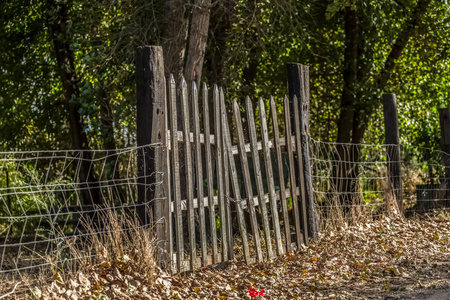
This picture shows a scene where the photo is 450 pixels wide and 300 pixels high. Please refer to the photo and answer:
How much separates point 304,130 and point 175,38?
8.75 ft

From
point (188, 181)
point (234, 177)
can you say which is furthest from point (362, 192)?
point (188, 181)

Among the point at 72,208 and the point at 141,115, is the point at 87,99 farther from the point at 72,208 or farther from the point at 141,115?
the point at 141,115

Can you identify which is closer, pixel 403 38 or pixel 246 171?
pixel 246 171

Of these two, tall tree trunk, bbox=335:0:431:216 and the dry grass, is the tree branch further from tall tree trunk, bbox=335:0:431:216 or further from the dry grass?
the dry grass

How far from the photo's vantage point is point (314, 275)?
695 cm

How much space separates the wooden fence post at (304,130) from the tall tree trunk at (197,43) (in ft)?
5.26

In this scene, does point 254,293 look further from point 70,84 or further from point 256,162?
point 70,84

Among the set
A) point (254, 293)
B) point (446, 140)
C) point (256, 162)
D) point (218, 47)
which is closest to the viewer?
point (254, 293)

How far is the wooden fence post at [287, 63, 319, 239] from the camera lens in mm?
8656

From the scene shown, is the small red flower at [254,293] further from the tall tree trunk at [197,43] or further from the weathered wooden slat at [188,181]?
the tall tree trunk at [197,43]

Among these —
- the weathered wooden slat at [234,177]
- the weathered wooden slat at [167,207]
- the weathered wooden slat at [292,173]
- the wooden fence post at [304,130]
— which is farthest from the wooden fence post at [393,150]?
the weathered wooden slat at [167,207]

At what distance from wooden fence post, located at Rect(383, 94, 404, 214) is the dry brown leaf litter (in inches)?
65.1

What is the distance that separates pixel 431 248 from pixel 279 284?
2.95 meters

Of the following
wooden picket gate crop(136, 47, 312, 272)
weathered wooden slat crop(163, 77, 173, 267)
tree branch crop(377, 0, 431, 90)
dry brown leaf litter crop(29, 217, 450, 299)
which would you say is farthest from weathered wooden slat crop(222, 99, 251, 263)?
tree branch crop(377, 0, 431, 90)
